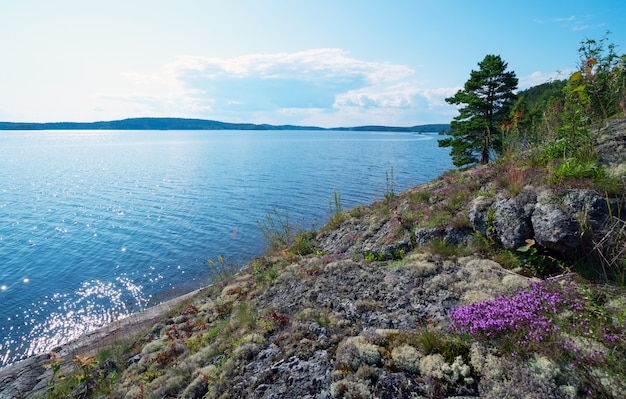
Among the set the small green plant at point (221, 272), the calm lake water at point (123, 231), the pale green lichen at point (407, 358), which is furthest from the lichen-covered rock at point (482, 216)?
the calm lake water at point (123, 231)

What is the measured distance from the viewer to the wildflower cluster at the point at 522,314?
441 centimetres

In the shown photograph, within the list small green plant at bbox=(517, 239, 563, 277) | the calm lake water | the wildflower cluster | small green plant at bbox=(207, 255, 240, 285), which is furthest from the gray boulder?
the calm lake water

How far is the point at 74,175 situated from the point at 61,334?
51835 millimetres

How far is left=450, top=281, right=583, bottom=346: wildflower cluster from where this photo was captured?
14.5 feet

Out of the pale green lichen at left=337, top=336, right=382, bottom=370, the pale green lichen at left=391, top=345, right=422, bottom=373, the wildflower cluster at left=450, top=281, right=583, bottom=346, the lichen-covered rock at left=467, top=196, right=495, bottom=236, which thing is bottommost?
the pale green lichen at left=337, top=336, right=382, bottom=370

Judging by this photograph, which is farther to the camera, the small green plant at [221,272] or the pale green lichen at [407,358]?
the small green plant at [221,272]

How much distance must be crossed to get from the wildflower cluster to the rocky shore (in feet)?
0.47

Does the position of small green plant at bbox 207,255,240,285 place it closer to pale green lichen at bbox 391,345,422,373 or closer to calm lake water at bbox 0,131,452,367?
calm lake water at bbox 0,131,452,367

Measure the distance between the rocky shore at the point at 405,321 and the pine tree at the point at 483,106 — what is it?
1624cm

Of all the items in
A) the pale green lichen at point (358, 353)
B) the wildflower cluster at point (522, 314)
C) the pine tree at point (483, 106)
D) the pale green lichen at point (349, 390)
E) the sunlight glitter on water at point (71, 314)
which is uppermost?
the pine tree at point (483, 106)

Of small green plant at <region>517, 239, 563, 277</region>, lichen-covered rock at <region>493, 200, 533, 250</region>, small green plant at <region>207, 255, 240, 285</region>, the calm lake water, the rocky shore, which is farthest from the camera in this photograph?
the calm lake water

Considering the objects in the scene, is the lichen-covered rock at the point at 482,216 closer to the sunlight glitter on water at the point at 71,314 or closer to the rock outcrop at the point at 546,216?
the rock outcrop at the point at 546,216

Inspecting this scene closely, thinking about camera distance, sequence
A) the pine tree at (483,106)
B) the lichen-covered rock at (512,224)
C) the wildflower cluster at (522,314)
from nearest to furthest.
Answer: the wildflower cluster at (522,314), the lichen-covered rock at (512,224), the pine tree at (483,106)

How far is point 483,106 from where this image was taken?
24.5 m
